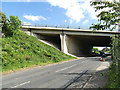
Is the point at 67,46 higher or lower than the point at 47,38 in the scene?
lower

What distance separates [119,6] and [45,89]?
19.6 ft

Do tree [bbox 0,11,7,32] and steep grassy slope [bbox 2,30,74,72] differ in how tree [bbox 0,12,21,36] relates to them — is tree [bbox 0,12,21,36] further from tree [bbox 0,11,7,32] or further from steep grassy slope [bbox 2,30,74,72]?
steep grassy slope [bbox 2,30,74,72]

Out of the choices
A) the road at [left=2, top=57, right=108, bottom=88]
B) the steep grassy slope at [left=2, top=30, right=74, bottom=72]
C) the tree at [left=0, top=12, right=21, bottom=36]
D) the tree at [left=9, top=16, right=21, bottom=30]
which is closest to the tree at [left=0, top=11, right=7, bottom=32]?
the tree at [left=0, top=12, right=21, bottom=36]

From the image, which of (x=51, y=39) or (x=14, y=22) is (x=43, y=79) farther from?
A: (x=51, y=39)

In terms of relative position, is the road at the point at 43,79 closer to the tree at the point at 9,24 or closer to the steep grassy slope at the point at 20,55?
the steep grassy slope at the point at 20,55

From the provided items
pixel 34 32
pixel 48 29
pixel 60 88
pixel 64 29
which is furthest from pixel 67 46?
pixel 60 88

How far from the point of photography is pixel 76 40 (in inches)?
1865

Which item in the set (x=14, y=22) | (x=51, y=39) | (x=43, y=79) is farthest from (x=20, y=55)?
(x=51, y=39)

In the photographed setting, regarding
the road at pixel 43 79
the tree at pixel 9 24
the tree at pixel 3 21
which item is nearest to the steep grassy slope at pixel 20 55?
the tree at pixel 9 24

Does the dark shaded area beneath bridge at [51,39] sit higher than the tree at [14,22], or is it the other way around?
the tree at [14,22]

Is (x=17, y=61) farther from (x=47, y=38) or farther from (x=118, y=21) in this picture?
(x=47, y=38)

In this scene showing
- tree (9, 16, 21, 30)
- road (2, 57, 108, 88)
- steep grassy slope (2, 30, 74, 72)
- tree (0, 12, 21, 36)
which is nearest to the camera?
road (2, 57, 108, 88)

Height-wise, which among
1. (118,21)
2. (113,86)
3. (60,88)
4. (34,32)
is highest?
(34,32)

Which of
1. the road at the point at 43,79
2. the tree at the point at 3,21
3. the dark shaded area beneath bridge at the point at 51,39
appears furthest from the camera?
the dark shaded area beneath bridge at the point at 51,39
